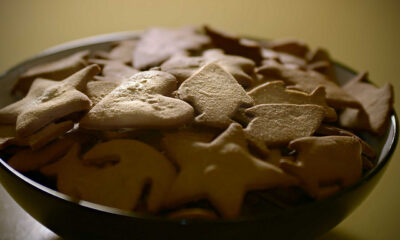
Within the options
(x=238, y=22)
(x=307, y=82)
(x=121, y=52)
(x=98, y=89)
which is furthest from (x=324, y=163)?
(x=238, y=22)

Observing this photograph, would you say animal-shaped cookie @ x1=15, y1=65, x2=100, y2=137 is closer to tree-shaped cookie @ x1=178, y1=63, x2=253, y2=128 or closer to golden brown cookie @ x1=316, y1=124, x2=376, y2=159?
tree-shaped cookie @ x1=178, y1=63, x2=253, y2=128

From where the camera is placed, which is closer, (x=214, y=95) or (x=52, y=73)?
(x=214, y=95)

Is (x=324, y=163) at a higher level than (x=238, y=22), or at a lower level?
higher

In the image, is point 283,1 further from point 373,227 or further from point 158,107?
point 158,107

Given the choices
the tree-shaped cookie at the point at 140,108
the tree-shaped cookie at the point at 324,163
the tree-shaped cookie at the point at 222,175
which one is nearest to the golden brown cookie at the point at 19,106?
the tree-shaped cookie at the point at 140,108

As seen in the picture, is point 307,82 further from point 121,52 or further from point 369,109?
point 121,52

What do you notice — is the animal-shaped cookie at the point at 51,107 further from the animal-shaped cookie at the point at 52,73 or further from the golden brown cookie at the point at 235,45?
the golden brown cookie at the point at 235,45

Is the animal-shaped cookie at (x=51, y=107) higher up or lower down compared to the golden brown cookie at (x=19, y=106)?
higher up
